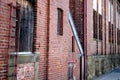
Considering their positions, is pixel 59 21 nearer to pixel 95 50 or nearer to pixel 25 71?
pixel 25 71

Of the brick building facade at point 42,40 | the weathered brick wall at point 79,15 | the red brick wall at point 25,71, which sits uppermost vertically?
the weathered brick wall at point 79,15

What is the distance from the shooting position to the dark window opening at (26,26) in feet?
27.6

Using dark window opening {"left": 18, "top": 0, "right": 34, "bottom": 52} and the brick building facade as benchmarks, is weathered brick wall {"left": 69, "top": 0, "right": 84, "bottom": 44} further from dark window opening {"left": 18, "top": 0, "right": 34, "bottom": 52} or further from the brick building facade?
dark window opening {"left": 18, "top": 0, "right": 34, "bottom": 52}

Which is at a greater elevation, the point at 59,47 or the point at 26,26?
the point at 26,26

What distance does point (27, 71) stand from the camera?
846cm

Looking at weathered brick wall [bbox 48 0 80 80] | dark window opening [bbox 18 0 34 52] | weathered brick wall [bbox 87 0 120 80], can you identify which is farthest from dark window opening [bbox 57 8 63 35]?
weathered brick wall [bbox 87 0 120 80]

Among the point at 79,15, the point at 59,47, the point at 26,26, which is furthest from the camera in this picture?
the point at 79,15

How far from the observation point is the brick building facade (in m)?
7.35

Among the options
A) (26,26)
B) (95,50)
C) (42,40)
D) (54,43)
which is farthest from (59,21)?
(95,50)

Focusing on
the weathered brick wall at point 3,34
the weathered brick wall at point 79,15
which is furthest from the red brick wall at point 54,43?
the weathered brick wall at point 79,15

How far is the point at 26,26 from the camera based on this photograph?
874cm

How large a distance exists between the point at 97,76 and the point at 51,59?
9.21m

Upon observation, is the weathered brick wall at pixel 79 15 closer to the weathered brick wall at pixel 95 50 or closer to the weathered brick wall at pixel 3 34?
the weathered brick wall at pixel 95 50

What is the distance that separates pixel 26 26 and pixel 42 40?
1.13 m
